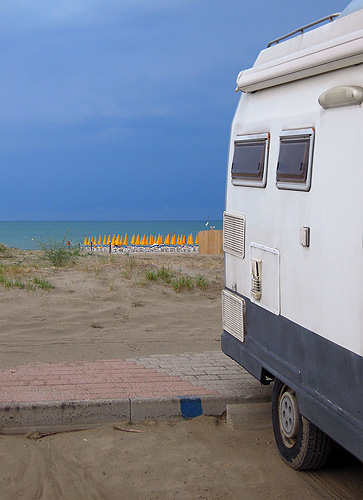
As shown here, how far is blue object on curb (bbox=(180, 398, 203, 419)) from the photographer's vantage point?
5449 millimetres

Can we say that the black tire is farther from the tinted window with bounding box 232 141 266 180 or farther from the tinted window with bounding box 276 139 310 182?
the tinted window with bounding box 232 141 266 180

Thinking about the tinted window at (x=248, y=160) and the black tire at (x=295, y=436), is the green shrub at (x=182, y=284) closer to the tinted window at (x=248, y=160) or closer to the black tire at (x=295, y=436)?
the tinted window at (x=248, y=160)

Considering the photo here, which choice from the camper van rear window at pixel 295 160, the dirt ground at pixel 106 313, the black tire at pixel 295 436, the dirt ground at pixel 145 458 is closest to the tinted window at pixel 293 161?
the camper van rear window at pixel 295 160

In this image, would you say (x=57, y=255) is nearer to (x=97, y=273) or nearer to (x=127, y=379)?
(x=97, y=273)

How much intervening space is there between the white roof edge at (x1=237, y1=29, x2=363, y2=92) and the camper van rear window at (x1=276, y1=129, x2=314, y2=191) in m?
0.42

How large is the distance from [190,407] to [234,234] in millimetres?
1643

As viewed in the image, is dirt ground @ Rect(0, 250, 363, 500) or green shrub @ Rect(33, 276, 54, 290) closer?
dirt ground @ Rect(0, 250, 363, 500)

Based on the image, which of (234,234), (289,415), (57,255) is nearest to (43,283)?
(57,255)

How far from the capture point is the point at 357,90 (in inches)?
134

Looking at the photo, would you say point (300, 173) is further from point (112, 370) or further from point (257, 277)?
point (112, 370)

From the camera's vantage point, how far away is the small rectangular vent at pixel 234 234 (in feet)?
17.0

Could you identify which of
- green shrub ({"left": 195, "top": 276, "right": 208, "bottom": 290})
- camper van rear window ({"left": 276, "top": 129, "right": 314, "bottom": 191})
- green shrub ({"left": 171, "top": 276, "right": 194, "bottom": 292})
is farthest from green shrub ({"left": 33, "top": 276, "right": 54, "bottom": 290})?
camper van rear window ({"left": 276, "top": 129, "right": 314, "bottom": 191})

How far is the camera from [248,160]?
504 cm

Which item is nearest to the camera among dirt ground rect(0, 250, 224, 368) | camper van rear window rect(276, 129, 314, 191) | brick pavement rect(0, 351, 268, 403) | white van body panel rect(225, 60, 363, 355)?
white van body panel rect(225, 60, 363, 355)
